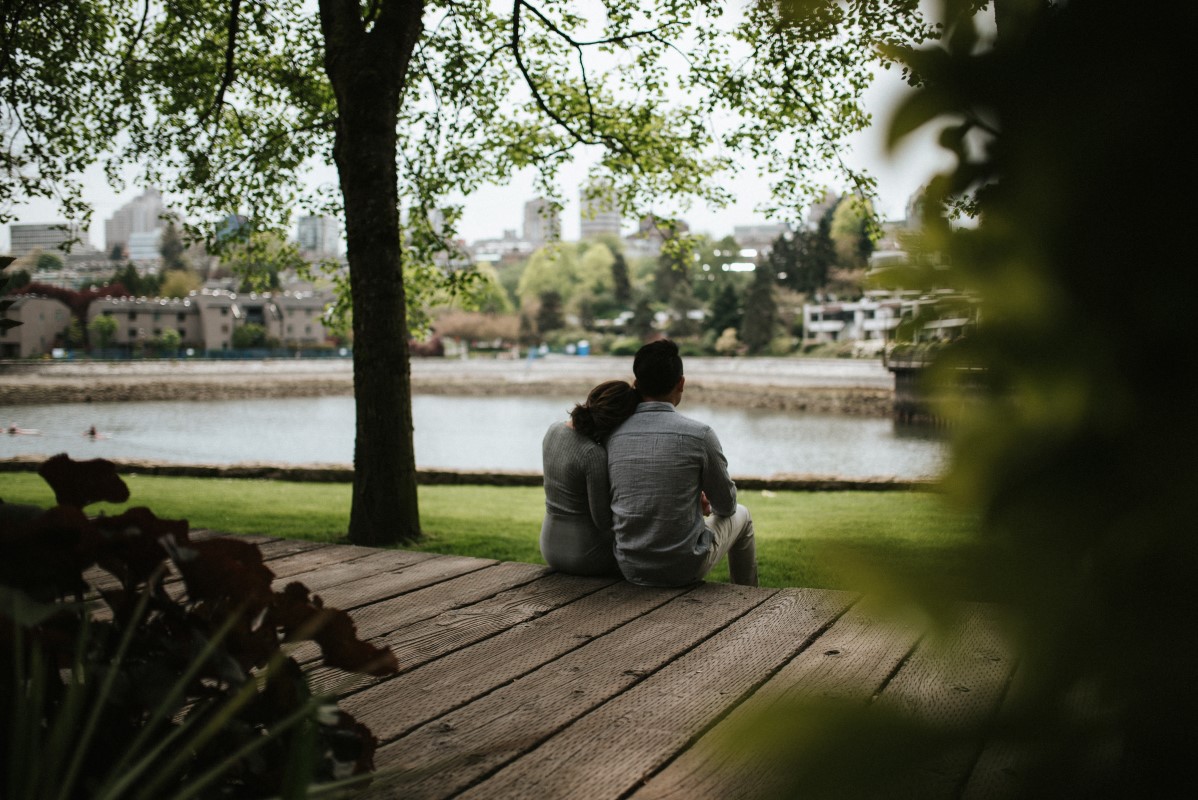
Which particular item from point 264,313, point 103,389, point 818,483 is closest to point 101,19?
point 818,483

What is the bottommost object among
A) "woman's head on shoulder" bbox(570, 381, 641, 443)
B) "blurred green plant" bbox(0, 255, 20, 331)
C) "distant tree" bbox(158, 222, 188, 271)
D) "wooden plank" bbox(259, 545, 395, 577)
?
"wooden plank" bbox(259, 545, 395, 577)

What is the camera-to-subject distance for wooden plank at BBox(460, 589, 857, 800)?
74.1 inches

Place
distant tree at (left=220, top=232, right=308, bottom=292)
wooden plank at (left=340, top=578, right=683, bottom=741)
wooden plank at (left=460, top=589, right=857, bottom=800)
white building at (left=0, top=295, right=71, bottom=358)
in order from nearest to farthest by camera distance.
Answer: wooden plank at (left=460, top=589, right=857, bottom=800) < wooden plank at (left=340, top=578, right=683, bottom=741) < distant tree at (left=220, top=232, right=308, bottom=292) < white building at (left=0, top=295, right=71, bottom=358)

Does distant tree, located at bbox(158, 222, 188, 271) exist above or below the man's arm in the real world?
above

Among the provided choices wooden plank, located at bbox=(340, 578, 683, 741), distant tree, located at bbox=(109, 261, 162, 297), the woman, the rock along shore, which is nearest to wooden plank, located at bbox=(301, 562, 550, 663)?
the woman

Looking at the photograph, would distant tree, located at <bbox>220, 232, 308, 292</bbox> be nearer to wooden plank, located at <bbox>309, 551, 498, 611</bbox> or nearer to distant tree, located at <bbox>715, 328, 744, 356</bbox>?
wooden plank, located at <bbox>309, 551, 498, 611</bbox>

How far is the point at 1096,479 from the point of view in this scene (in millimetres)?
446

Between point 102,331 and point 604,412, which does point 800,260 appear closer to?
point 102,331

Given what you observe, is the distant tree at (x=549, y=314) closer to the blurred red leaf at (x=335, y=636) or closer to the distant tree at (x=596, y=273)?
the distant tree at (x=596, y=273)

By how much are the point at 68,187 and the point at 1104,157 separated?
1226cm

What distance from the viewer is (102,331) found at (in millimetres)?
83625

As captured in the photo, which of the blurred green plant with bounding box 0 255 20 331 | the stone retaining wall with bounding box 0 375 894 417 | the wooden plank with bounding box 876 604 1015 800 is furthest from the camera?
the stone retaining wall with bounding box 0 375 894 417

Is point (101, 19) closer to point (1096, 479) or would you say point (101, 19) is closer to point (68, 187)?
point (68, 187)

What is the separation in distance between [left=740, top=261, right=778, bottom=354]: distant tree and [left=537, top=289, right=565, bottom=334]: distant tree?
29304 millimetres
